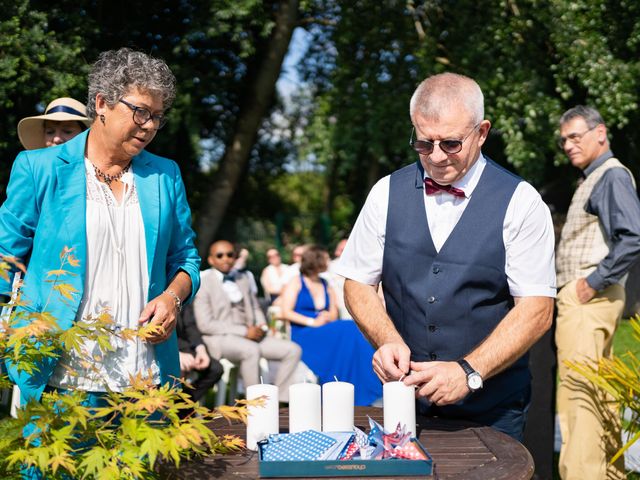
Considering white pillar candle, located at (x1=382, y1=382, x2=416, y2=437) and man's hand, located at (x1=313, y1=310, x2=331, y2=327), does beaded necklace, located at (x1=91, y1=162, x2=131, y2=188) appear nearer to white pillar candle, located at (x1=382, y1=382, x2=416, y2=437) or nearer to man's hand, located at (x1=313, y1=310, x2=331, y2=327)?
white pillar candle, located at (x1=382, y1=382, x2=416, y2=437)

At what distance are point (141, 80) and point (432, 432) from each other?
1487mm

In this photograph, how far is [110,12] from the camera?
9797 millimetres

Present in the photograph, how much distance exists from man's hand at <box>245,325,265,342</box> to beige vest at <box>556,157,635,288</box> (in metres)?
3.23

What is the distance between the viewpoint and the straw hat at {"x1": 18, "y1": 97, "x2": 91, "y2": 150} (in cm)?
419

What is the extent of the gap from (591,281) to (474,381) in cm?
189

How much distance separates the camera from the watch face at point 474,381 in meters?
2.53

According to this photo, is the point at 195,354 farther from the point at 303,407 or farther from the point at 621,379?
the point at 303,407

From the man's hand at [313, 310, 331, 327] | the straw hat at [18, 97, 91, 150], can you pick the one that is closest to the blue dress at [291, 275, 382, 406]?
the man's hand at [313, 310, 331, 327]

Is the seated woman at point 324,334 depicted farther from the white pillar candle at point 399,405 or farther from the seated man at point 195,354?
the white pillar candle at point 399,405

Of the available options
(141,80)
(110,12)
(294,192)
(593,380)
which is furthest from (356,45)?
(294,192)

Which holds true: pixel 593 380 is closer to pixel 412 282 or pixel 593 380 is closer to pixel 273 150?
pixel 412 282

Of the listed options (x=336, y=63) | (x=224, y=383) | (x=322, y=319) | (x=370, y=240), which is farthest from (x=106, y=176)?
(x=336, y=63)

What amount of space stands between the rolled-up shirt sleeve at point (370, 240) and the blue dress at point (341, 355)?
151 inches

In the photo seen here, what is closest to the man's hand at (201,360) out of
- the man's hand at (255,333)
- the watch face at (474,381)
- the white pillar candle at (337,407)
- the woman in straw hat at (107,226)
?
the man's hand at (255,333)
